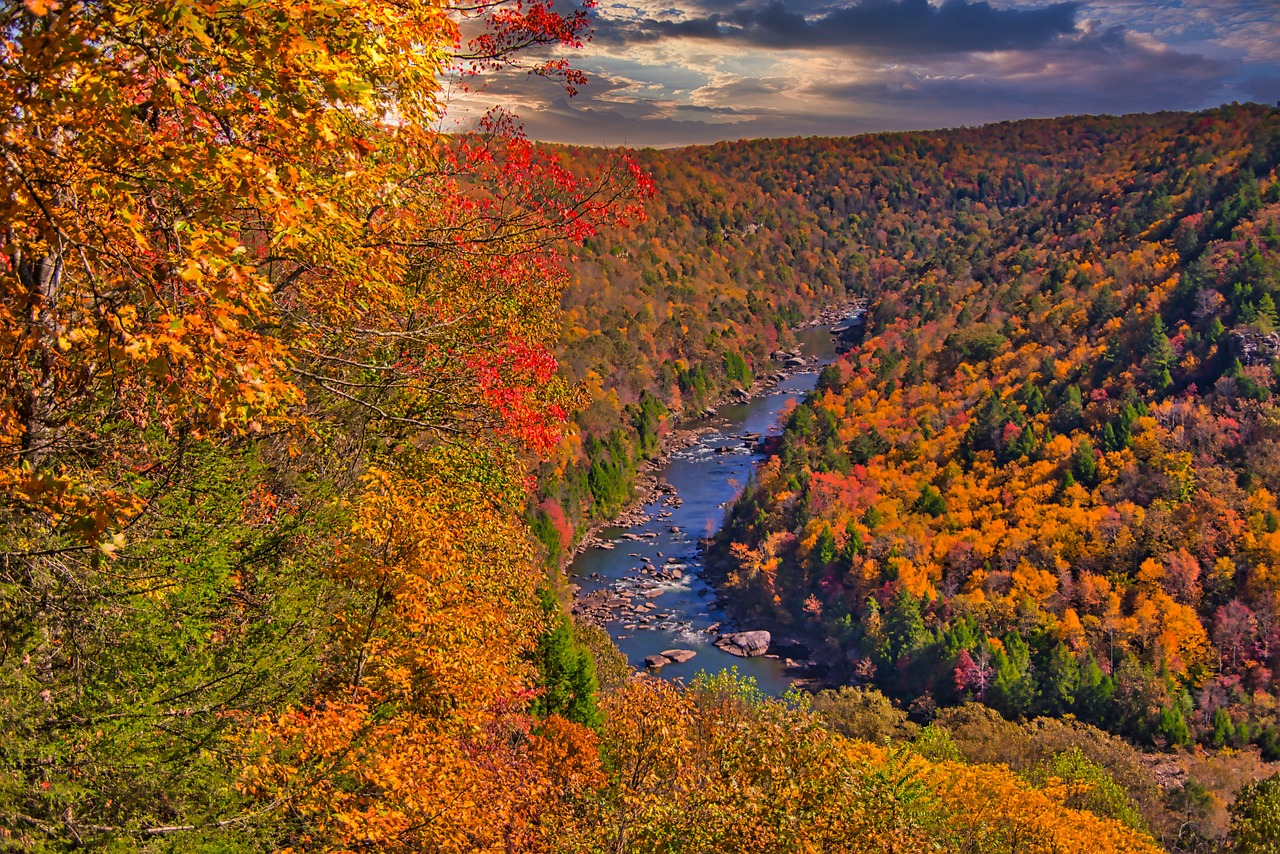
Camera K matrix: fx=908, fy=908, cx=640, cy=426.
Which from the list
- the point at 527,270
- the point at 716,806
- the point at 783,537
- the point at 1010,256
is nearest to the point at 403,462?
the point at 527,270

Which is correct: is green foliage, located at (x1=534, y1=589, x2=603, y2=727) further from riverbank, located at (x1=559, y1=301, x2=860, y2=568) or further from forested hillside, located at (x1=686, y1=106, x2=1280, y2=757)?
riverbank, located at (x1=559, y1=301, x2=860, y2=568)

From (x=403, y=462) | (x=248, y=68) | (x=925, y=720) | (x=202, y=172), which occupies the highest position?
(x=248, y=68)

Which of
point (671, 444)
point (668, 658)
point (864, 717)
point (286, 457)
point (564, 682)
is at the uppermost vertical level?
point (286, 457)

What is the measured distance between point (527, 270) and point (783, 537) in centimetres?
6532

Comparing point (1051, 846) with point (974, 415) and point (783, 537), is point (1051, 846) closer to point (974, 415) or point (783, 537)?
point (783, 537)

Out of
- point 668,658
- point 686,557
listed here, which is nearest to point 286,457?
point 668,658

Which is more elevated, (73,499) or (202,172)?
(202,172)

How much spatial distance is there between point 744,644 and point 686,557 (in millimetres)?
16088

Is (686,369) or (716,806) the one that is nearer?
(716,806)

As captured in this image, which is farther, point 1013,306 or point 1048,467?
point 1013,306

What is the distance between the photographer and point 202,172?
4820 mm

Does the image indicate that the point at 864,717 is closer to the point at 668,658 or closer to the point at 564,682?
the point at 668,658

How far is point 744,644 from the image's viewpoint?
6531 centimetres

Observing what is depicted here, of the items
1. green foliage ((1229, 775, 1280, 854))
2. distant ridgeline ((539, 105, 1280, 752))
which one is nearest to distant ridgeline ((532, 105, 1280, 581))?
distant ridgeline ((539, 105, 1280, 752))
